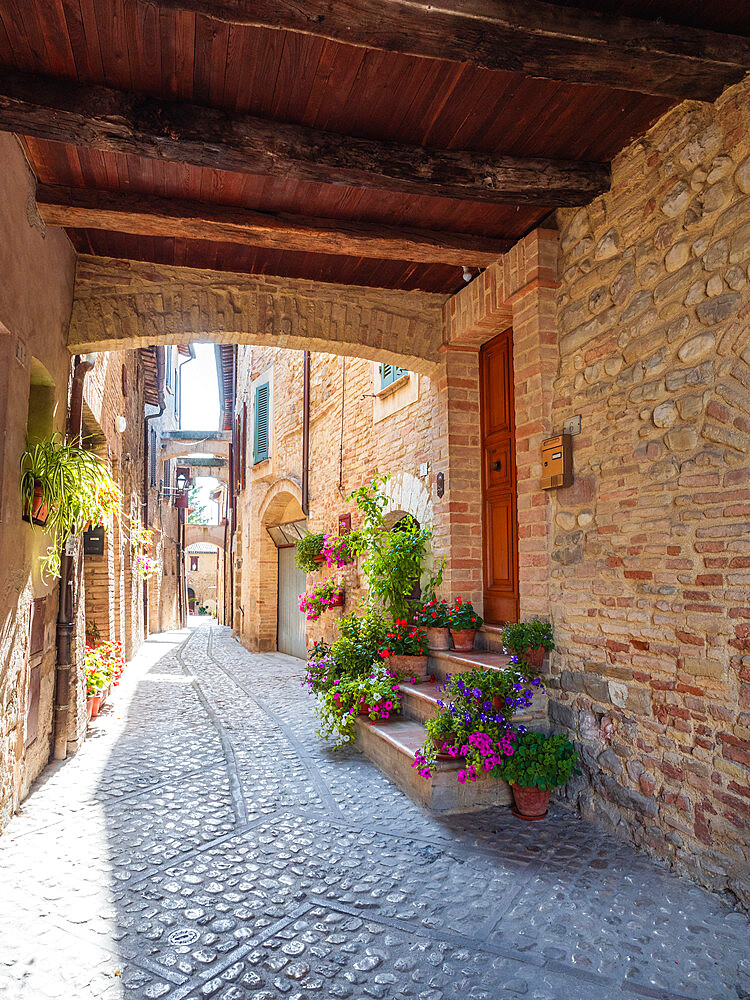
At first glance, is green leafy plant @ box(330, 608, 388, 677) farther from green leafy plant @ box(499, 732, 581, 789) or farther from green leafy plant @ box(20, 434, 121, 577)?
green leafy plant @ box(20, 434, 121, 577)


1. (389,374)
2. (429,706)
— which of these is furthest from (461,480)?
(389,374)

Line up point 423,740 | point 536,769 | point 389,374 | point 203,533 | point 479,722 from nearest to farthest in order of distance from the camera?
point 536,769, point 479,722, point 423,740, point 389,374, point 203,533

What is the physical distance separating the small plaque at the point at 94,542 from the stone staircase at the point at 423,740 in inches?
162

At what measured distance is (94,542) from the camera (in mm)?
7527

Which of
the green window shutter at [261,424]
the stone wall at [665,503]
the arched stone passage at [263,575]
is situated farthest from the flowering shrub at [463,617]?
the green window shutter at [261,424]

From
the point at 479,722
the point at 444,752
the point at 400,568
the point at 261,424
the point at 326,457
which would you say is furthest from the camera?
the point at 261,424

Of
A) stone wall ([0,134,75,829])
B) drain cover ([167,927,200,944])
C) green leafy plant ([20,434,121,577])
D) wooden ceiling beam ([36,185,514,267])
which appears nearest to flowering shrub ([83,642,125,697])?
stone wall ([0,134,75,829])

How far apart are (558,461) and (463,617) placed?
180cm

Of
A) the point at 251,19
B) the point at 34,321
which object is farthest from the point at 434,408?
the point at 251,19

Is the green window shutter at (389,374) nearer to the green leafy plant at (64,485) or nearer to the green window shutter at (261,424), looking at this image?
the green leafy plant at (64,485)

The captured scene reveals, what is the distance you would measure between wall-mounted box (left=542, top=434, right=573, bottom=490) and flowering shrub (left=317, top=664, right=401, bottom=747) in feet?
6.81

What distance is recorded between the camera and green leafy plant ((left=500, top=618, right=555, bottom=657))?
390 cm

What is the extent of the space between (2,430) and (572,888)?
11.9 ft

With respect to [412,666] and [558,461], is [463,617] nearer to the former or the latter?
[412,666]
